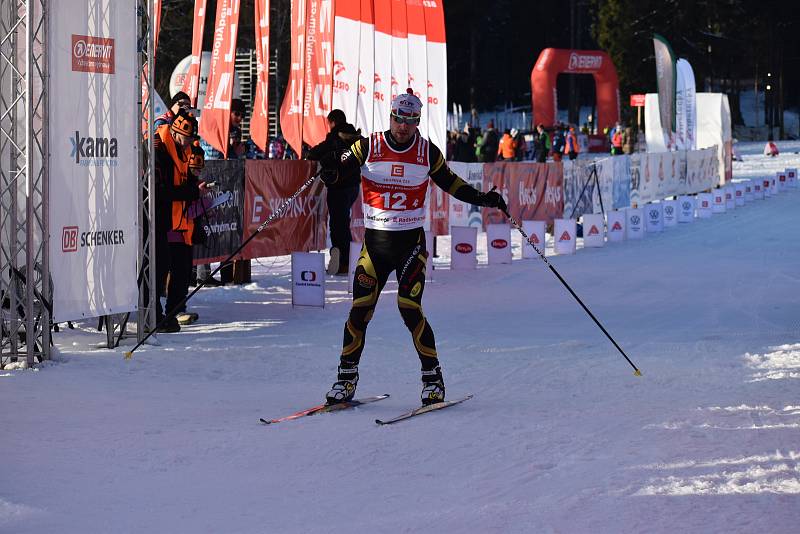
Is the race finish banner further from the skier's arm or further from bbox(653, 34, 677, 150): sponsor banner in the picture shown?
bbox(653, 34, 677, 150): sponsor banner

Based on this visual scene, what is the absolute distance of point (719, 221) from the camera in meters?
25.3

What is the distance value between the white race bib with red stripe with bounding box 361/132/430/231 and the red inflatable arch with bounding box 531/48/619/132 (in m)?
43.2

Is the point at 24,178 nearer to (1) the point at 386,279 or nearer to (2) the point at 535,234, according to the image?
(1) the point at 386,279

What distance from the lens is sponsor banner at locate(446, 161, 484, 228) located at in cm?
1909

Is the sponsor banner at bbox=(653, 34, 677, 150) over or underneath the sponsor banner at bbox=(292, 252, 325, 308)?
over

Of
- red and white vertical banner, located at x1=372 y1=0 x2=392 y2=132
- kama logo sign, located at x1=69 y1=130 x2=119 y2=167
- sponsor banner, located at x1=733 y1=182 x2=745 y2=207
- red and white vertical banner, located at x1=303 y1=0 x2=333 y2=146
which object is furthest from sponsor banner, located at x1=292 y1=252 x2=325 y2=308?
sponsor banner, located at x1=733 y1=182 x2=745 y2=207

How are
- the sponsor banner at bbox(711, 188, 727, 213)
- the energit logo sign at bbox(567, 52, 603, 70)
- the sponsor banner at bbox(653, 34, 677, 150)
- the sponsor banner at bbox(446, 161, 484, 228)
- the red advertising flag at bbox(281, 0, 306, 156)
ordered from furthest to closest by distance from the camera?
the energit logo sign at bbox(567, 52, 603, 70), the sponsor banner at bbox(653, 34, 677, 150), the sponsor banner at bbox(711, 188, 727, 213), the sponsor banner at bbox(446, 161, 484, 228), the red advertising flag at bbox(281, 0, 306, 156)

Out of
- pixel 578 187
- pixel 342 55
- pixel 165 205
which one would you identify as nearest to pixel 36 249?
pixel 165 205

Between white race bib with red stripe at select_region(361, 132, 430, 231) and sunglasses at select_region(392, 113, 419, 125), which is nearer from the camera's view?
sunglasses at select_region(392, 113, 419, 125)

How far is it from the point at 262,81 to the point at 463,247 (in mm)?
3558

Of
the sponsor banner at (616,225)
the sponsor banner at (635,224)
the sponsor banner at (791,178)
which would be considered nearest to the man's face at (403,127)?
the sponsor banner at (616,225)

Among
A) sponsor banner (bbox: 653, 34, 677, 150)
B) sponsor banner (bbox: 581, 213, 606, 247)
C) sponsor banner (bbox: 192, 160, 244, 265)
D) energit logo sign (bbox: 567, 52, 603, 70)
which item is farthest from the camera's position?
energit logo sign (bbox: 567, 52, 603, 70)

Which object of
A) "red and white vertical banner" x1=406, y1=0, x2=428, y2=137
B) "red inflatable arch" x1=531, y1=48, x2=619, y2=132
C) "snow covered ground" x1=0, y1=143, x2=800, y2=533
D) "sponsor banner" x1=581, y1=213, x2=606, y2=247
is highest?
"red inflatable arch" x1=531, y1=48, x2=619, y2=132

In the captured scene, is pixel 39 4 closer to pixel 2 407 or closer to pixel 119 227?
pixel 119 227
